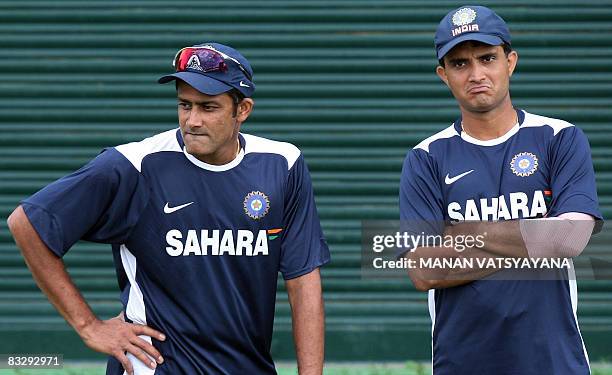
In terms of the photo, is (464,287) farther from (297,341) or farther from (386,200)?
(386,200)

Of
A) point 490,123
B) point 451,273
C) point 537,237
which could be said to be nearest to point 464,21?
point 490,123

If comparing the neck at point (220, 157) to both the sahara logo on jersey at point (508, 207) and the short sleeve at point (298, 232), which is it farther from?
the sahara logo on jersey at point (508, 207)

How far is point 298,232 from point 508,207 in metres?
0.85

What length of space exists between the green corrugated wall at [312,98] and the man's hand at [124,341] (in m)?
3.81

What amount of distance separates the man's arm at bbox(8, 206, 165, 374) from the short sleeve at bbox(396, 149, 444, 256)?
1.11m

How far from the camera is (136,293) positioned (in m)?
4.25

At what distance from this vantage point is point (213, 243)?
4.23 metres

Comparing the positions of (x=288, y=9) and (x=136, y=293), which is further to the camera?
(x=288, y=9)

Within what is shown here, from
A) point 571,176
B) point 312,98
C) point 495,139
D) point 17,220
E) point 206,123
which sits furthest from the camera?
point 312,98

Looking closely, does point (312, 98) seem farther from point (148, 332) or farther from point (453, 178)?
point (148, 332)

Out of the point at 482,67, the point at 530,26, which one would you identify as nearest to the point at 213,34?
the point at 530,26

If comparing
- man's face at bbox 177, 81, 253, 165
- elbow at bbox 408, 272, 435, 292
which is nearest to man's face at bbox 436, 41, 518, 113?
elbow at bbox 408, 272, 435, 292

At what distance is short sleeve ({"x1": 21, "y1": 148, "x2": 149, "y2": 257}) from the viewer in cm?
408

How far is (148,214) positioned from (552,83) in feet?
15.0
